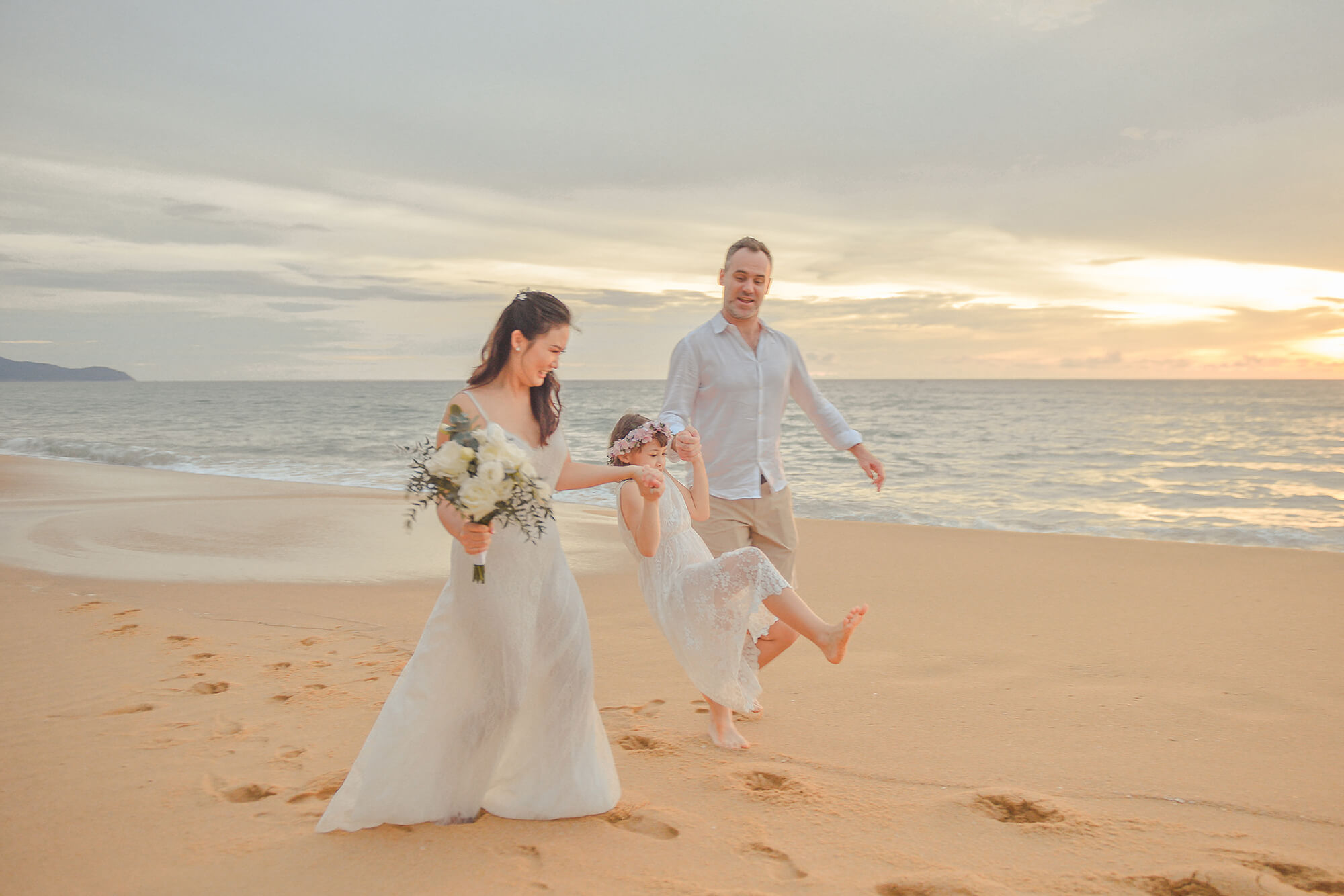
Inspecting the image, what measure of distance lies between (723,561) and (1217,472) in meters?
20.6

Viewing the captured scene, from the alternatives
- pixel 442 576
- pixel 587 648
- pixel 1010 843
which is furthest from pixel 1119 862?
pixel 442 576

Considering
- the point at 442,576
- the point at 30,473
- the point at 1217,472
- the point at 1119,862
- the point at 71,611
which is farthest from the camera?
the point at 1217,472

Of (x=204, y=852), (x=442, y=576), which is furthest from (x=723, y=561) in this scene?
(x=442, y=576)

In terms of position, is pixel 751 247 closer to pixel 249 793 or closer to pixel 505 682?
pixel 505 682

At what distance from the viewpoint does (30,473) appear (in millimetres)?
16328

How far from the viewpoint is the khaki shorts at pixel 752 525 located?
4.27 meters

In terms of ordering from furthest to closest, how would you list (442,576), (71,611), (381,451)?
(381,451) < (442,576) < (71,611)

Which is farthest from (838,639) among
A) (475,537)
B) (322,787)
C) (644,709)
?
(322,787)

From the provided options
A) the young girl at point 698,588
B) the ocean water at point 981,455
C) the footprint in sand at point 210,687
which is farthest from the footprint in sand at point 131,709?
the ocean water at point 981,455

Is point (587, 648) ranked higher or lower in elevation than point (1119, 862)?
higher

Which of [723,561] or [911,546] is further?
[911,546]

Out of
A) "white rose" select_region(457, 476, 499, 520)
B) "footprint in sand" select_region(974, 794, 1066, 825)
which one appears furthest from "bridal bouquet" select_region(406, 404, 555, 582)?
"footprint in sand" select_region(974, 794, 1066, 825)

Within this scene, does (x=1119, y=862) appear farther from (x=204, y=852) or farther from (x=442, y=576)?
(x=442, y=576)

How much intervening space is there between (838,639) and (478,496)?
157 cm
